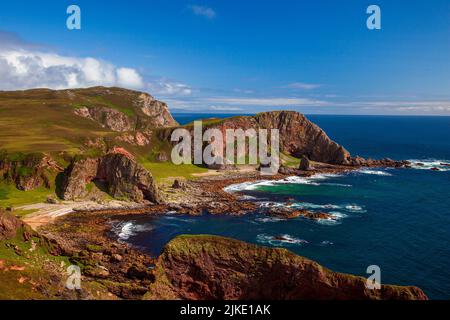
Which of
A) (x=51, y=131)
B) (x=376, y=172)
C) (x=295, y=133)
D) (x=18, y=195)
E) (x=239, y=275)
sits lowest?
(x=376, y=172)

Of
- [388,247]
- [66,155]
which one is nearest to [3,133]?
[66,155]

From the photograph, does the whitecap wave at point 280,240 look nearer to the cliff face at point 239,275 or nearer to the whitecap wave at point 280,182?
the cliff face at point 239,275

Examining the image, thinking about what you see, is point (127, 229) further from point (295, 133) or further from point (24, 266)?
point (295, 133)

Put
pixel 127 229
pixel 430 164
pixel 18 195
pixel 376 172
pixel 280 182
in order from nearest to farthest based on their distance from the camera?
pixel 127 229 < pixel 18 195 < pixel 280 182 < pixel 376 172 < pixel 430 164

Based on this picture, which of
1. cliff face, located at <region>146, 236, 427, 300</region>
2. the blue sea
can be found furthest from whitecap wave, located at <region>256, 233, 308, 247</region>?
cliff face, located at <region>146, 236, 427, 300</region>

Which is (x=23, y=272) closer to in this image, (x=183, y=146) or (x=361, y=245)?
(x=361, y=245)

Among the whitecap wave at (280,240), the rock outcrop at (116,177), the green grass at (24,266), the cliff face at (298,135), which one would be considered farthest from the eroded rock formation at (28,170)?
the cliff face at (298,135)

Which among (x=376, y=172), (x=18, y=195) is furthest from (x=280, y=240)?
(x=376, y=172)
